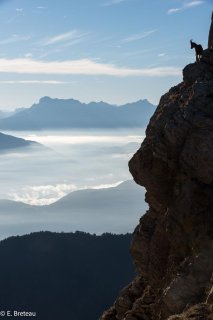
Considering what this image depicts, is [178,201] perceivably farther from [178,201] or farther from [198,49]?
[198,49]

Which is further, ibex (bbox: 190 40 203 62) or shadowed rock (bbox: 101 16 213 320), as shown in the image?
ibex (bbox: 190 40 203 62)

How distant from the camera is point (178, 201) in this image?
50.1m

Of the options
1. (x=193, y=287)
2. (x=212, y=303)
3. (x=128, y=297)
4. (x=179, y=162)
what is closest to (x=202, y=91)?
(x=179, y=162)

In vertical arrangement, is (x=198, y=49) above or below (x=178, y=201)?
above

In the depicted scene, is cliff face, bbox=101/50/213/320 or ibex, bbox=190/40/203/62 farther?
ibex, bbox=190/40/203/62

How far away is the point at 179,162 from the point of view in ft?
165

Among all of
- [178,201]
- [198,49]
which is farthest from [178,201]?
[198,49]

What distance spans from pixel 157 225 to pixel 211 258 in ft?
54.8

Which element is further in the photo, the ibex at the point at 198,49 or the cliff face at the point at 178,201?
the ibex at the point at 198,49

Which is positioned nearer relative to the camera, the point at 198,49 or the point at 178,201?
the point at 178,201

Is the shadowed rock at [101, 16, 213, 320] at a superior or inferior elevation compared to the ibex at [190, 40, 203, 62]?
inferior

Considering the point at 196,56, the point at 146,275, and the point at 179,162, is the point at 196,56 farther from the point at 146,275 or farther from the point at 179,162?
the point at 146,275

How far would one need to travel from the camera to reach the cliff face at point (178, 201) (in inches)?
1683

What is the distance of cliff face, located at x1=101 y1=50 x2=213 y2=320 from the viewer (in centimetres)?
4275
